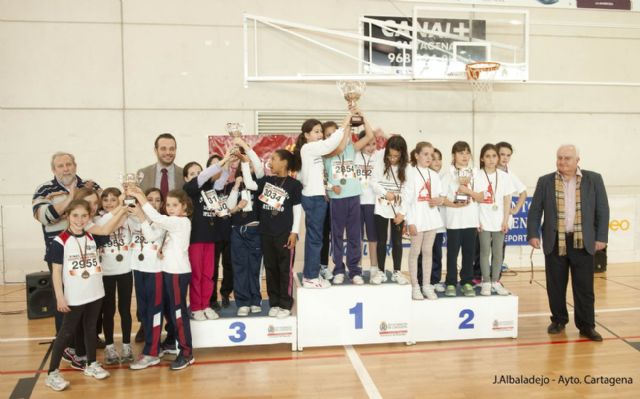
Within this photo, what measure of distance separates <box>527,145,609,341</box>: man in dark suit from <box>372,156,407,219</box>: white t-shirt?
126 cm

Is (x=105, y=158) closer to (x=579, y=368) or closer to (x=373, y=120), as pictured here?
(x=373, y=120)

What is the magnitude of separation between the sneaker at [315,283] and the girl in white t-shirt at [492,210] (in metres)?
1.52

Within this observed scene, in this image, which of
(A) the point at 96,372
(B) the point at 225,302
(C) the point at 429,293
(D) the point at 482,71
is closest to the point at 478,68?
(D) the point at 482,71

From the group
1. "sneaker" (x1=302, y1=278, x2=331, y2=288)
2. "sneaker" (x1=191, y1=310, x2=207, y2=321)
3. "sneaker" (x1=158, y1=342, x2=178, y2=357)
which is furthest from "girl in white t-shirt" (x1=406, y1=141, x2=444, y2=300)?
"sneaker" (x1=158, y1=342, x2=178, y2=357)

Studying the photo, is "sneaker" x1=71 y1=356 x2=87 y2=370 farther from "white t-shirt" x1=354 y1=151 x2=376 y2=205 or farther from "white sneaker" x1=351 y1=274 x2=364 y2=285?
"white t-shirt" x1=354 y1=151 x2=376 y2=205

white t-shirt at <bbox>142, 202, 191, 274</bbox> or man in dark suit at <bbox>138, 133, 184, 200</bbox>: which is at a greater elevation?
man in dark suit at <bbox>138, 133, 184, 200</bbox>

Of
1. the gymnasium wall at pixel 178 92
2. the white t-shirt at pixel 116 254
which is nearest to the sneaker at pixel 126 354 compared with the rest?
the white t-shirt at pixel 116 254

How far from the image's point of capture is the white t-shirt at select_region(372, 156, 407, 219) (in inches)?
162

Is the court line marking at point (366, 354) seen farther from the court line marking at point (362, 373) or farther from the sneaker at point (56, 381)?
the sneaker at point (56, 381)

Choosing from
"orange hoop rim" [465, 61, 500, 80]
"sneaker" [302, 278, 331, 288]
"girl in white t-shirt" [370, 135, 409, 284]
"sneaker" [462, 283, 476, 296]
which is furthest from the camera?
"orange hoop rim" [465, 61, 500, 80]

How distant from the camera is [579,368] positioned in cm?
351

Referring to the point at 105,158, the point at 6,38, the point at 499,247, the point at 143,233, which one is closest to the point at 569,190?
the point at 499,247

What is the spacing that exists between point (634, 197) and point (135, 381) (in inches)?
304

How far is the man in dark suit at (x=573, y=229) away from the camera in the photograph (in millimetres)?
4047
